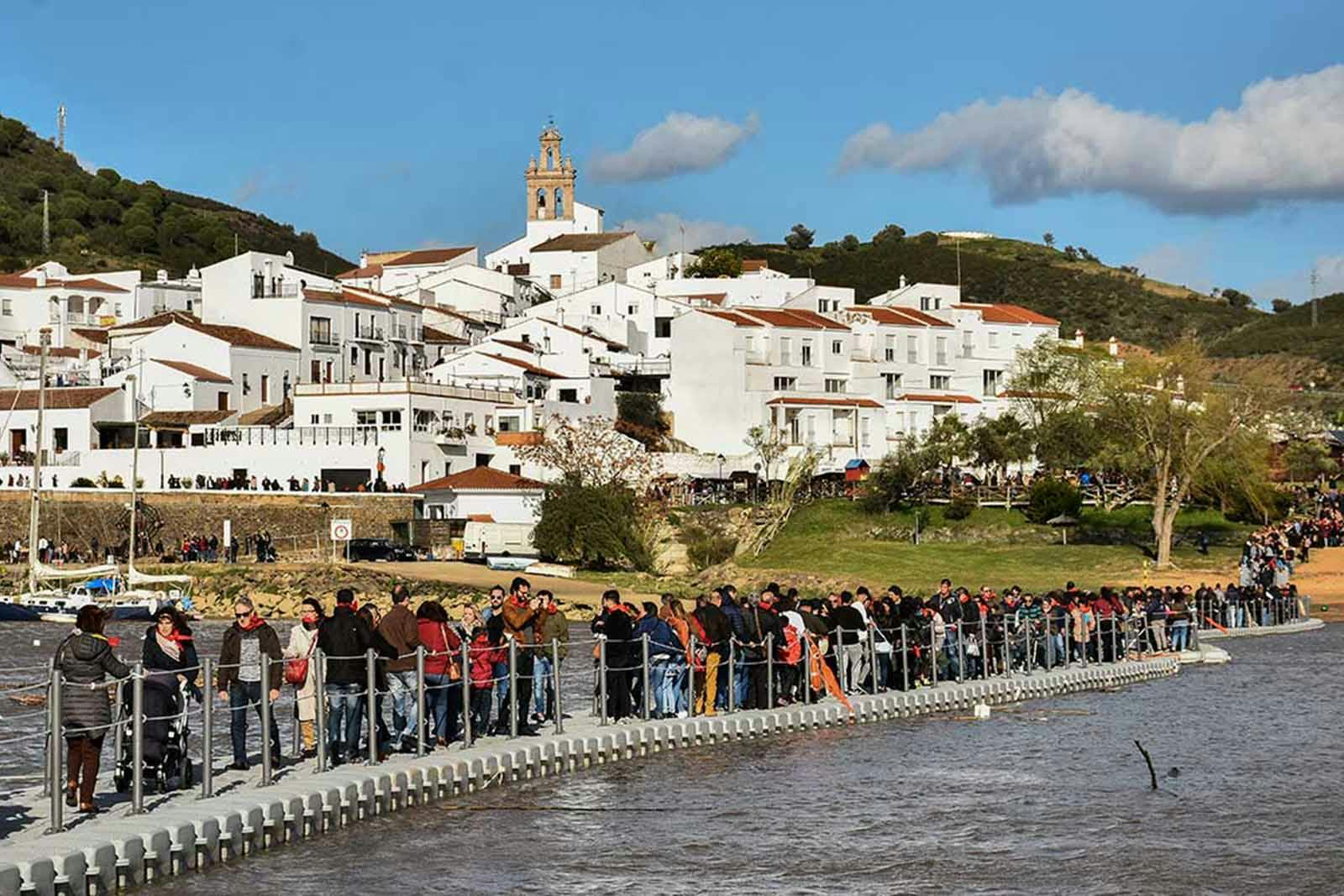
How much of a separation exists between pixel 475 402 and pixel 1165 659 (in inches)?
2127

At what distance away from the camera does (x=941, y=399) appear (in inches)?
4439

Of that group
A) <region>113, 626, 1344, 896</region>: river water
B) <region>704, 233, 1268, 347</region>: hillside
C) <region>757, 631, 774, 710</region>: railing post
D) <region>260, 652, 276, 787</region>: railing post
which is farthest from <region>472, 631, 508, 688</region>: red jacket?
<region>704, 233, 1268, 347</region>: hillside

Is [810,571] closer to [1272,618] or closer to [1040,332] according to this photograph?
[1272,618]

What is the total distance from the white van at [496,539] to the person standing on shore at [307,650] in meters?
59.5

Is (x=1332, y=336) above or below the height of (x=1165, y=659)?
above

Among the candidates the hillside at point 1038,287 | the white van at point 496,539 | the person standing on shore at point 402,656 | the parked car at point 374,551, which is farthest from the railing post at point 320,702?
the hillside at point 1038,287

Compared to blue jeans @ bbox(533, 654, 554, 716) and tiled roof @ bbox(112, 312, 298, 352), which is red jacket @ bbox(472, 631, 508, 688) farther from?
tiled roof @ bbox(112, 312, 298, 352)

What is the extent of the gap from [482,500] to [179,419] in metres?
16.3

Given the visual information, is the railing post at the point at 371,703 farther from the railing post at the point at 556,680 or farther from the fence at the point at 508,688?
the railing post at the point at 556,680

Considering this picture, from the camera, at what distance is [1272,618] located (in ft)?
202

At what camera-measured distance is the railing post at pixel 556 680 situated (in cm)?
2811

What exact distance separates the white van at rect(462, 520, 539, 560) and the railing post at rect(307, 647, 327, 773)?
5979 cm

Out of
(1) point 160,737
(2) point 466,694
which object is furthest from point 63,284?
(1) point 160,737

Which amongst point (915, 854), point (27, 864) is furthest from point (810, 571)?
point (27, 864)
